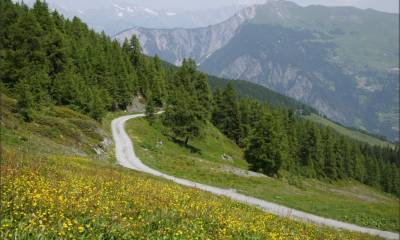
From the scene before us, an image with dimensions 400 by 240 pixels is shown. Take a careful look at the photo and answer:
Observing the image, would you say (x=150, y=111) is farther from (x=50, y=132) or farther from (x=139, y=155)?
(x=50, y=132)

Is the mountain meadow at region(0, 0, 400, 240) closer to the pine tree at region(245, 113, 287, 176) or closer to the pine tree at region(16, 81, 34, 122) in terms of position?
the pine tree at region(16, 81, 34, 122)

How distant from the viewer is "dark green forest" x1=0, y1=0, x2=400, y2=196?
181 ft

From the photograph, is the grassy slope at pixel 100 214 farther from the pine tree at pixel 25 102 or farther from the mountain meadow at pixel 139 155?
the pine tree at pixel 25 102

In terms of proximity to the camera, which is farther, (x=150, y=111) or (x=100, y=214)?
(x=150, y=111)

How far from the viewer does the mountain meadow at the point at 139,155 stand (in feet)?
33.9

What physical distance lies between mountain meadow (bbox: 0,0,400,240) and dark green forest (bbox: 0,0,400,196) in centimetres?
26

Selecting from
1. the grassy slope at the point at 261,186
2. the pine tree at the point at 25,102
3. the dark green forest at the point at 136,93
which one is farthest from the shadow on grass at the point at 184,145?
the pine tree at the point at 25,102

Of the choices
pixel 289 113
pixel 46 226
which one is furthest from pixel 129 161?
pixel 289 113

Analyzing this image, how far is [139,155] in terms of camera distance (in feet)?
155

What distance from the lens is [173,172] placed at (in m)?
38.8

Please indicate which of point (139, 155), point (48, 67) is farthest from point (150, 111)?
point (139, 155)

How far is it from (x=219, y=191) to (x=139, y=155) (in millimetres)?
18790

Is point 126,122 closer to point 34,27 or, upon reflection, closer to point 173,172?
point 34,27

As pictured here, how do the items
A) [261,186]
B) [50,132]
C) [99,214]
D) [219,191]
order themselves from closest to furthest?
[99,214] → [219,191] → [261,186] → [50,132]
